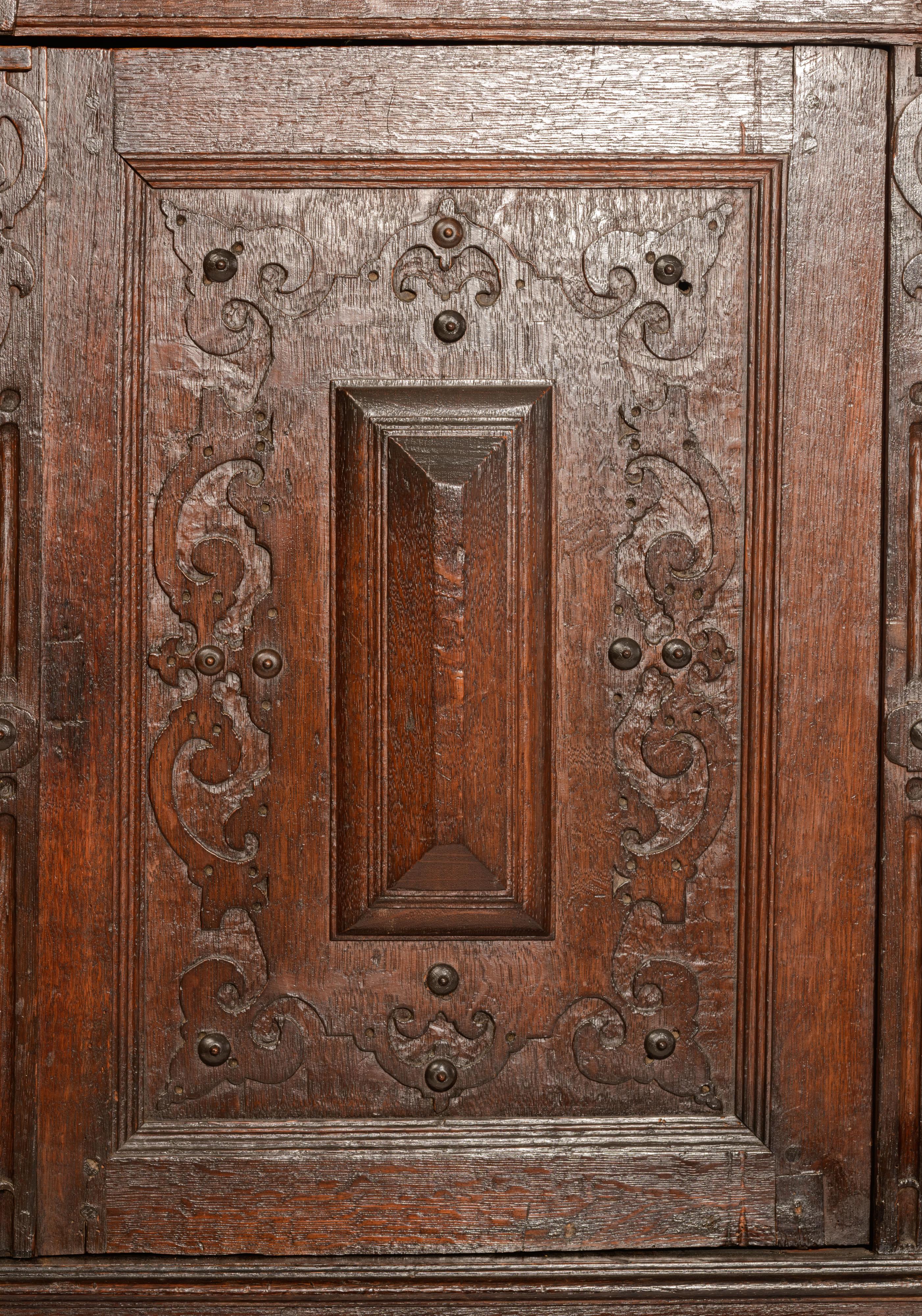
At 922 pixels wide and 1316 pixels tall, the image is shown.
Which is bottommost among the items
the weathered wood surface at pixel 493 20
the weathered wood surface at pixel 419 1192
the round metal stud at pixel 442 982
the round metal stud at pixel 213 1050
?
the weathered wood surface at pixel 419 1192

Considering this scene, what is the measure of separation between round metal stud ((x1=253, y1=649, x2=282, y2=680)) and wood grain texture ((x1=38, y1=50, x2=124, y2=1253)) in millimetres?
124

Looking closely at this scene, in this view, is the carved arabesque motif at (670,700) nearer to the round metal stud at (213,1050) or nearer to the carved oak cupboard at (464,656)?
the carved oak cupboard at (464,656)

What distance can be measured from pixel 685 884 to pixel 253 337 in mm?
614

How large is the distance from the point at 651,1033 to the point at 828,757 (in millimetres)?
Result: 290

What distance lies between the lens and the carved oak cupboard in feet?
3.24

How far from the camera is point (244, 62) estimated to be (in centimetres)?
98

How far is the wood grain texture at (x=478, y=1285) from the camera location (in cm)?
97

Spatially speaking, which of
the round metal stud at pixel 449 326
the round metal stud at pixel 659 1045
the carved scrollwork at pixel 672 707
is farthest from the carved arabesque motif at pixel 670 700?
the round metal stud at pixel 449 326

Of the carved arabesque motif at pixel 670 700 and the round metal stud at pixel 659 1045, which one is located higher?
the carved arabesque motif at pixel 670 700

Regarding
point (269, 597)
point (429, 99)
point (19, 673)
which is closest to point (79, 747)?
point (19, 673)

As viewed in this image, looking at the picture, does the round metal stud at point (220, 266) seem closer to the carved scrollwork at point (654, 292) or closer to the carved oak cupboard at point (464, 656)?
the carved oak cupboard at point (464, 656)

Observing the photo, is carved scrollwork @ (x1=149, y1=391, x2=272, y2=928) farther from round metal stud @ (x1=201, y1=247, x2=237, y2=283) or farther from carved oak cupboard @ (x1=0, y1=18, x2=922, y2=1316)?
round metal stud @ (x1=201, y1=247, x2=237, y2=283)

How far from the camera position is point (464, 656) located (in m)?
1.02

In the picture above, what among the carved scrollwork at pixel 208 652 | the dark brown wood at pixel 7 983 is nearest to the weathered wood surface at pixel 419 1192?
the dark brown wood at pixel 7 983
